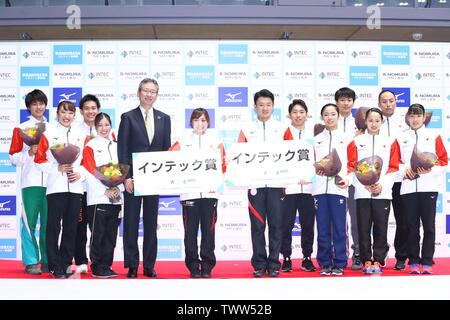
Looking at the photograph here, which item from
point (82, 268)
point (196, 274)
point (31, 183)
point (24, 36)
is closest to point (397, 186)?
point (196, 274)

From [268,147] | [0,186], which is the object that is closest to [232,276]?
[268,147]

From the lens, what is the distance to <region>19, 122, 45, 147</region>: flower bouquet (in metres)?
5.25

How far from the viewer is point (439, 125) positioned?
694 cm

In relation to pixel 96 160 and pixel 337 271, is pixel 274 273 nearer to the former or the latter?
pixel 337 271

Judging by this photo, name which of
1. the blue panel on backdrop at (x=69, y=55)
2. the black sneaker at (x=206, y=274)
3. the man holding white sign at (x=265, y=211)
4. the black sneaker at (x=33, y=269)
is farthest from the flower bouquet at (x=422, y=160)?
the blue panel on backdrop at (x=69, y=55)

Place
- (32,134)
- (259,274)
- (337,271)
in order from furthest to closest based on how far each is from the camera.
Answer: (32,134) < (337,271) < (259,274)

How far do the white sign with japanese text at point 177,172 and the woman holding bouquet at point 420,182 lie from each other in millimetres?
1996

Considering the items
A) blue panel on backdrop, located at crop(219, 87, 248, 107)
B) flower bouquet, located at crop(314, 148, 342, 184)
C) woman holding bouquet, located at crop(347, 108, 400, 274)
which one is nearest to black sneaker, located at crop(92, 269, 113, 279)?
flower bouquet, located at crop(314, 148, 342, 184)

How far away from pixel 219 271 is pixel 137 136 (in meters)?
1.77

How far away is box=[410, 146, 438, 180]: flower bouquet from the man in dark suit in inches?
Result: 102

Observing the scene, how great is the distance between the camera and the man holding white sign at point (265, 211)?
4883mm

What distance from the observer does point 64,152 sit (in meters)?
4.89

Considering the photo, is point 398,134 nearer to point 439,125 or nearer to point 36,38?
point 439,125

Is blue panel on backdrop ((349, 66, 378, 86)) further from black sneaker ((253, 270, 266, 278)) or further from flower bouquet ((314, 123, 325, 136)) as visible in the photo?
black sneaker ((253, 270, 266, 278))
